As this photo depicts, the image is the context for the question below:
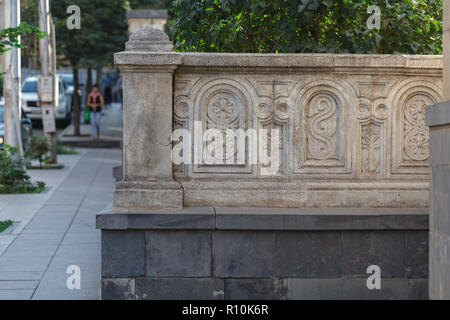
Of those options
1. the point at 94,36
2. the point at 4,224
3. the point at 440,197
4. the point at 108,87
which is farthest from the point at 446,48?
the point at 108,87

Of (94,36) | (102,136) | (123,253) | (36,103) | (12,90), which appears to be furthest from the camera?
(36,103)

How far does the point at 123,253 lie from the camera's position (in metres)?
6.37

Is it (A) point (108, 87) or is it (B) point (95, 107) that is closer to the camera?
(B) point (95, 107)

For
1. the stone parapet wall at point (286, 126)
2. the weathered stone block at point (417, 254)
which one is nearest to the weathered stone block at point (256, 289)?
the stone parapet wall at point (286, 126)

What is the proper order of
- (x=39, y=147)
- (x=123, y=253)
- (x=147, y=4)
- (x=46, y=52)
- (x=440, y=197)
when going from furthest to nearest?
1. (x=147, y=4)
2. (x=46, y=52)
3. (x=39, y=147)
4. (x=123, y=253)
5. (x=440, y=197)

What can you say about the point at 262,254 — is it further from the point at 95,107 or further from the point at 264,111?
the point at 95,107

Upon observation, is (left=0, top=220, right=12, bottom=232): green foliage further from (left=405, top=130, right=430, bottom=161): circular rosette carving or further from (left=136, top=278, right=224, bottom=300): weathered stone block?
(left=405, top=130, right=430, bottom=161): circular rosette carving

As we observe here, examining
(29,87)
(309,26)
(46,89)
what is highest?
(29,87)

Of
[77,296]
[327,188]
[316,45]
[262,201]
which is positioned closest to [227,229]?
[262,201]

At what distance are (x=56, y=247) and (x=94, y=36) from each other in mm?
19607

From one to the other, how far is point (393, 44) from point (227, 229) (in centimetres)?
340

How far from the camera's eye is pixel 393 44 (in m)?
8.65

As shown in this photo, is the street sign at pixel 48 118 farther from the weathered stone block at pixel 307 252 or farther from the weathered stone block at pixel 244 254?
the weathered stone block at pixel 307 252

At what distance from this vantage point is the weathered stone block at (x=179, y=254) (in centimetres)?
639
